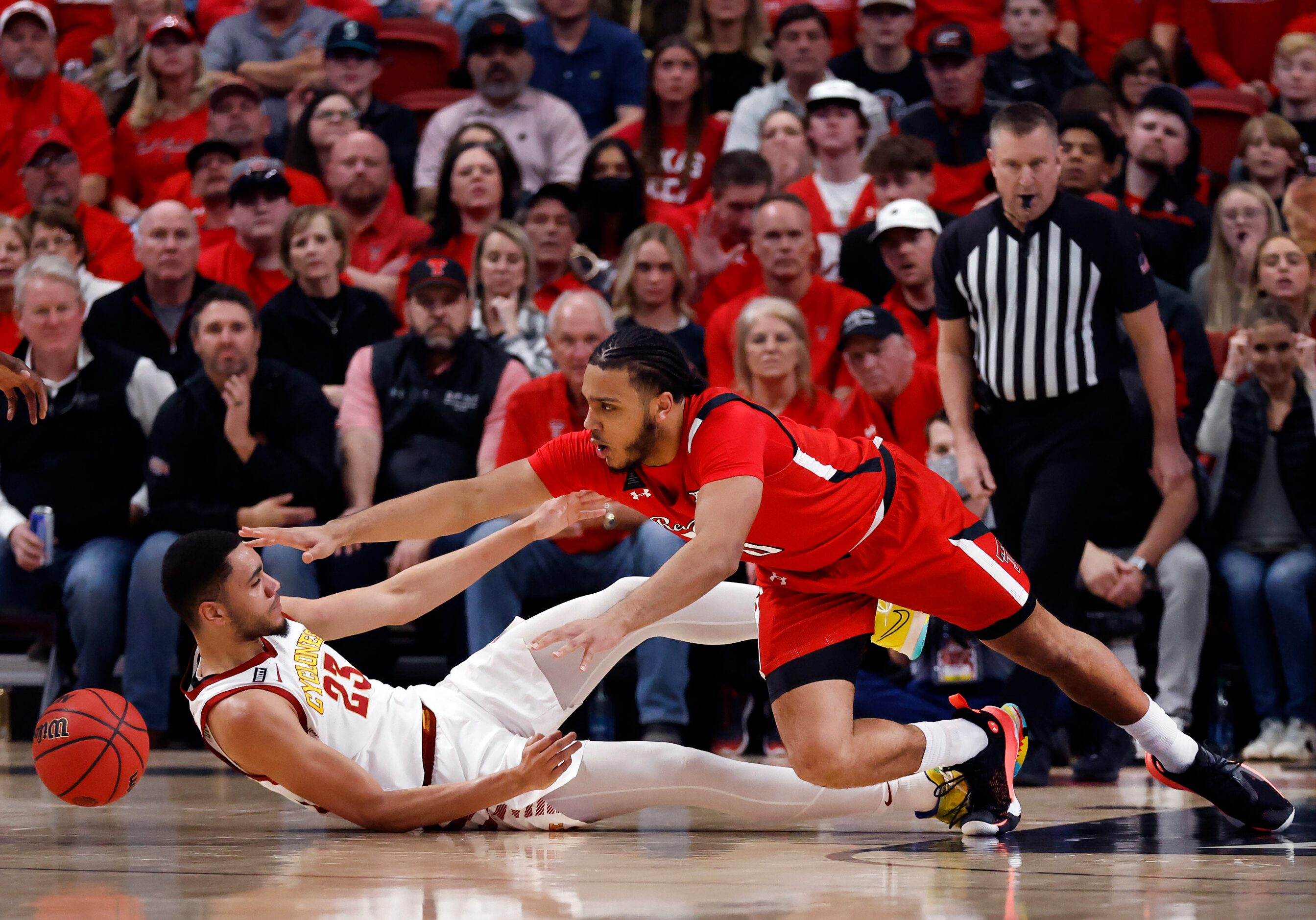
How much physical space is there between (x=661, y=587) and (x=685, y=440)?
61cm

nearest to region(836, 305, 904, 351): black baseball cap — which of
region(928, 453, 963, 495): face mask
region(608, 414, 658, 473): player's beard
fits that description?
region(928, 453, 963, 495): face mask

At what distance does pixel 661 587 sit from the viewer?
3646 millimetres

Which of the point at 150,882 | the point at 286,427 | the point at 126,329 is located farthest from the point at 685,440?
the point at 126,329

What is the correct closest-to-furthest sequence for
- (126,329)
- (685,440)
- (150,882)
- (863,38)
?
(150,882)
(685,440)
(126,329)
(863,38)

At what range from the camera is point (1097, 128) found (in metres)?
7.61

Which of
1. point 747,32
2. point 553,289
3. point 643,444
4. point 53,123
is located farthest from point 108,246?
point 643,444

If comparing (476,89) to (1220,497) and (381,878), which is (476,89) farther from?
(381,878)

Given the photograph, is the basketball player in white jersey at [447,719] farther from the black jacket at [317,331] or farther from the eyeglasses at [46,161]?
the eyeglasses at [46,161]

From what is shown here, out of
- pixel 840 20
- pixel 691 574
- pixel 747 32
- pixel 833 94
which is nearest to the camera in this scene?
pixel 691 574

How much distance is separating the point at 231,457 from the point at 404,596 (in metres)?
2.85

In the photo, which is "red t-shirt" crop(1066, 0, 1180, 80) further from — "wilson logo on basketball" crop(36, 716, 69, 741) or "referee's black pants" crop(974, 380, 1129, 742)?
"wilson logo on basketball" crop(36, 716, 69, 741)

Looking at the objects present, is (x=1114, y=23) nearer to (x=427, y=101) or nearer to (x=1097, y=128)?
(x=1097, y=128)

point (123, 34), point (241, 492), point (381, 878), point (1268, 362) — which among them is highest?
point (123, 34)

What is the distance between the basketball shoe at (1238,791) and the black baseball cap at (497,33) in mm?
6773
